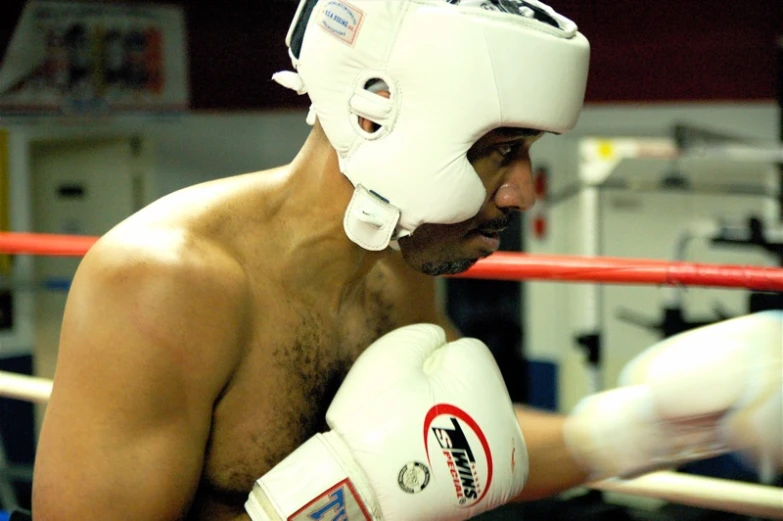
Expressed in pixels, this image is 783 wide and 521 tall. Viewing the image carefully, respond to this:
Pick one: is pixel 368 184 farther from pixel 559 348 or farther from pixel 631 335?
pixel 559 348

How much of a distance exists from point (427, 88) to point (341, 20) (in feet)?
0.47

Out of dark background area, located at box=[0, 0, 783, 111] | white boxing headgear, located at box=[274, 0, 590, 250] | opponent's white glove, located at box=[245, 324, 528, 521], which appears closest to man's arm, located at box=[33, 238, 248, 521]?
opponent's white glove, located at box=[245, 324, 528, 521]

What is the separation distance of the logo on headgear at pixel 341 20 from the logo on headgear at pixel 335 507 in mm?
554

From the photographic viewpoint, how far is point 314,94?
4.04 ft

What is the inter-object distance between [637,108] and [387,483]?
3.94 metres

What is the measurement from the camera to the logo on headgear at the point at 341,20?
3.86 ft

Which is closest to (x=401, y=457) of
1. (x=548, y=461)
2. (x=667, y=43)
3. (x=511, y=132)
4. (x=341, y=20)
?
(x=548, y=461)

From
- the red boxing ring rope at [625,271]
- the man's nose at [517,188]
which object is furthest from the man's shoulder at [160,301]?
the red boxing ring rope at [625,271]

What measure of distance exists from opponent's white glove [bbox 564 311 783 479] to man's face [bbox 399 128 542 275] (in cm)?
27

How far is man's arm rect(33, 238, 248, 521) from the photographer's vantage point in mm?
1076

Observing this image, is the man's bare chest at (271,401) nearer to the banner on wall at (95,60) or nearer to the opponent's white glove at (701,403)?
the opponent's white glove at (701,403)

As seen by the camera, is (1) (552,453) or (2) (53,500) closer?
(2) (53,500)

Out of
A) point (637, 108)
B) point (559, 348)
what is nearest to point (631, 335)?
point (559, 348)

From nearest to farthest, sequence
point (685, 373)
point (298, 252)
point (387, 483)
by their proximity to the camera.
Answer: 1. point (685, 373)
2. point (387, 483)
3. point (298, 252)
